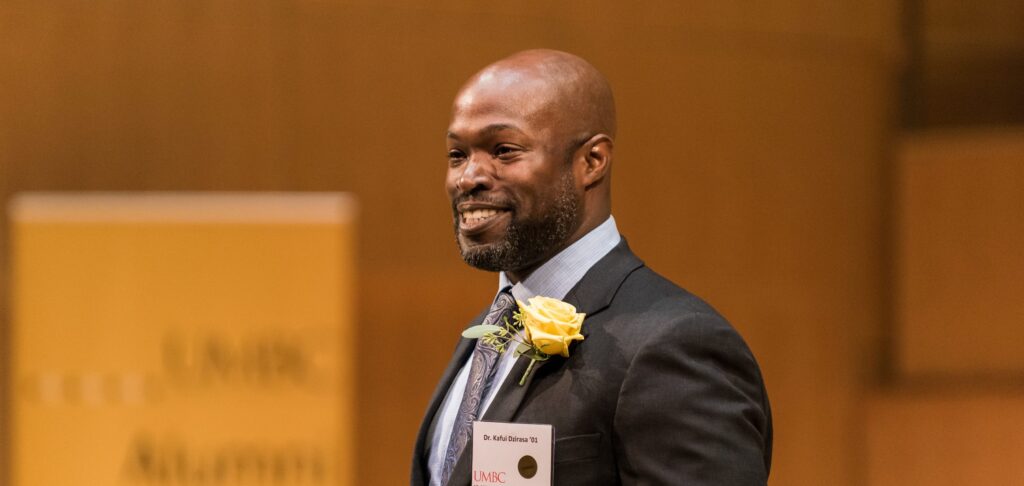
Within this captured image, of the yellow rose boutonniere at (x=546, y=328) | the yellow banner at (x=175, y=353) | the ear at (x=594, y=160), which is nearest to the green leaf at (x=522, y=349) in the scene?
the yellow rose boutonniere at (x=546, y=328)

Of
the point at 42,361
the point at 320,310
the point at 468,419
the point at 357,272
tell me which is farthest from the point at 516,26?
the point at 468,419

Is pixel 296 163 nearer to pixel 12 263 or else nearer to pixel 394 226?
pixel 394 226

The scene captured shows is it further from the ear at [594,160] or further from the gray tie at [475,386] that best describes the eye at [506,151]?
the gray tie at [475,386]

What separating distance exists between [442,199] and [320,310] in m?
0.74

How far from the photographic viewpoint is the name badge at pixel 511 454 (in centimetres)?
134

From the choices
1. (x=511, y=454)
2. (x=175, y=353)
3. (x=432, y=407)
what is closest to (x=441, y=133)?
(x=175, y=353)

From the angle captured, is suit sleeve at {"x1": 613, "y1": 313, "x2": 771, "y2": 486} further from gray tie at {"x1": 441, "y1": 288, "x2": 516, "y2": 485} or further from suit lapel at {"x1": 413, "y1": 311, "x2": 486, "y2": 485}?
suit lapel at {"x1": 413, "y1": 311, "x2": 486, "y2": 485}

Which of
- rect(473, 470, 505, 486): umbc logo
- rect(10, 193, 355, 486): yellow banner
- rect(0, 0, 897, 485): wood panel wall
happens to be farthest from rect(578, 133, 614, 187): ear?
rect(0, 0, 897, 485): wood panel wall

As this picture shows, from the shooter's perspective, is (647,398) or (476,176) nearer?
(647,398)

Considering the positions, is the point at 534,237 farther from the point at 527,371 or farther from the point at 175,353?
the point at 175,353

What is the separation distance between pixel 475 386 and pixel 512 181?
0.25 metres

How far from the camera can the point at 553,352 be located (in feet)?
4.54

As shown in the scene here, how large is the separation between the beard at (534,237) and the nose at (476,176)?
0.17 feet

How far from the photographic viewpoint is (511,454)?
4.46 feet
